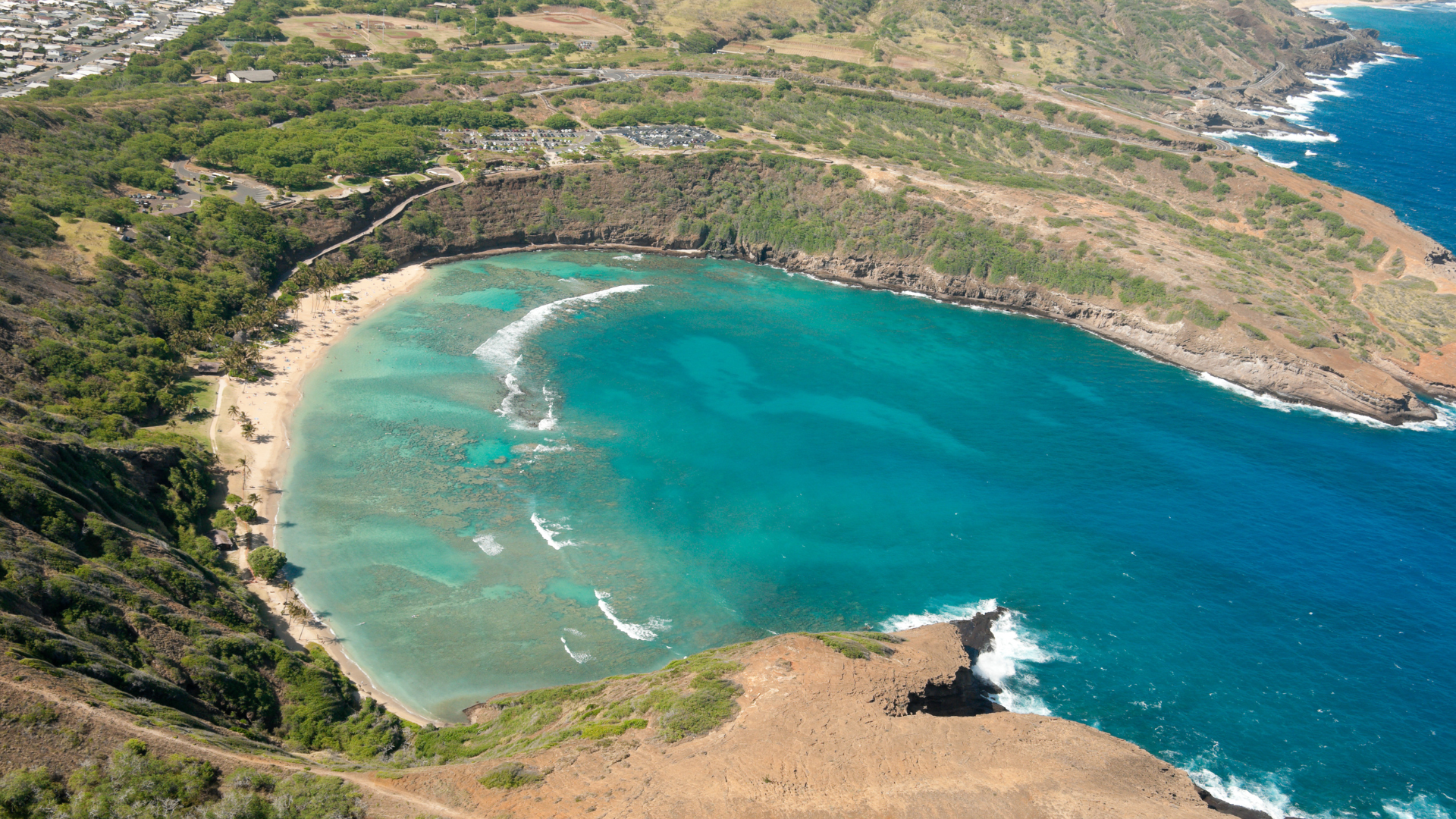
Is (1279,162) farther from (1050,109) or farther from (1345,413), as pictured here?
(1345,413)

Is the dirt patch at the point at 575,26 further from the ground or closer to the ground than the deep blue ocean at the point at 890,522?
further from the ground

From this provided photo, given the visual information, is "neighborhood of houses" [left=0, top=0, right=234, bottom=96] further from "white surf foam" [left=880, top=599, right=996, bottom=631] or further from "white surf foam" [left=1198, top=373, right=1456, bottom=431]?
"white surf foam" [left=1198, top=373, right=1456, bottom=431]

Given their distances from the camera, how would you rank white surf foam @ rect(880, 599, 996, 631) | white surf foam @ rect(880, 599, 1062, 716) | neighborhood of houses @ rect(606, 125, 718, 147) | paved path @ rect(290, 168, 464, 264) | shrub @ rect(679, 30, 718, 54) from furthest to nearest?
1. shrub @ rect(679, 30, 718, 54)
2. neighborhood of houses @ rect(606, 125, 718, 147)
3. paved path @ rect(290, 168, 464, 264)
4. white surf foam @ rect(880, 599, 996, 631)
5. white surf foam @ rect(880, 599, 1062, 716)

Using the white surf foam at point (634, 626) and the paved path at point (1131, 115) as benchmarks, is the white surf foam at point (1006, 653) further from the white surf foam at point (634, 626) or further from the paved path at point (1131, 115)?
→ the paved path at point (1131, 115)

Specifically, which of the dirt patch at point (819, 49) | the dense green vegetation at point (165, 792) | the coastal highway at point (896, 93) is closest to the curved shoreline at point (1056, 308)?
the coastal highway at point (896, 93)

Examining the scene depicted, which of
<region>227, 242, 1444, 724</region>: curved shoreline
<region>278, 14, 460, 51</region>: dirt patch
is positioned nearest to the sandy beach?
<region>227, 242, 1444, 724</region>: curved shoreline

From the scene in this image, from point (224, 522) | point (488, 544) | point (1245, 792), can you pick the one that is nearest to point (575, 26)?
point (488, 544)
